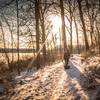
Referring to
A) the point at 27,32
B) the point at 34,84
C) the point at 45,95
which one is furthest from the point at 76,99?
the point at 27,32

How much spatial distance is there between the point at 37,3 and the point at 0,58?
23.7 metres

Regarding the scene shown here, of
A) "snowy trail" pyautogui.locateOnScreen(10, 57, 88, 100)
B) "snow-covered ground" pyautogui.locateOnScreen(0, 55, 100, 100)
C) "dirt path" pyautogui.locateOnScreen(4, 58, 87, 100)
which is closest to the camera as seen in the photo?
"snow-covered ground" pyautogui.locateOnScreen(0, 55, 100, 100)

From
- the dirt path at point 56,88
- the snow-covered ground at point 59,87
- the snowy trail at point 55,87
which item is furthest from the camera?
the snowy trail at point 55,87

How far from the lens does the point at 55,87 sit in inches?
514

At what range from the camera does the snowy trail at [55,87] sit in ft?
38.4

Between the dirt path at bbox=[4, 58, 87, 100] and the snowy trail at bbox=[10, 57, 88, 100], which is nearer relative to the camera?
the dirt path at bbox=[4, 58, 87, 100]

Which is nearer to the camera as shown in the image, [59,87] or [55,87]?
[59,87]

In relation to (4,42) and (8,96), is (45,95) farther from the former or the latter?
(4,42)

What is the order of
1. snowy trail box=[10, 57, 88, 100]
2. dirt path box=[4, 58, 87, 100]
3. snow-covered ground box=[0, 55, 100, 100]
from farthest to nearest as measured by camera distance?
snowy trail box=[10, 57, 88, 100], dirt path box=[4, 58, 87, 100], snow-covered ground box=[0, 55, 100, 100]

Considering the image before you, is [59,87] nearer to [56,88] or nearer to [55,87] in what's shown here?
[56,88]

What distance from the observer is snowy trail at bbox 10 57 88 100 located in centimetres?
1170

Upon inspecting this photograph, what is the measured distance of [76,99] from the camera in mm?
10586

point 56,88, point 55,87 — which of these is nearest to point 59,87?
point 56,88

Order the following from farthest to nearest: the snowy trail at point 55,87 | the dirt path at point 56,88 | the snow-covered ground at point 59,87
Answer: the snowy trail at point 55,87 < the dirt path at point 56,88 < the snow-covered ground at point 59,87
